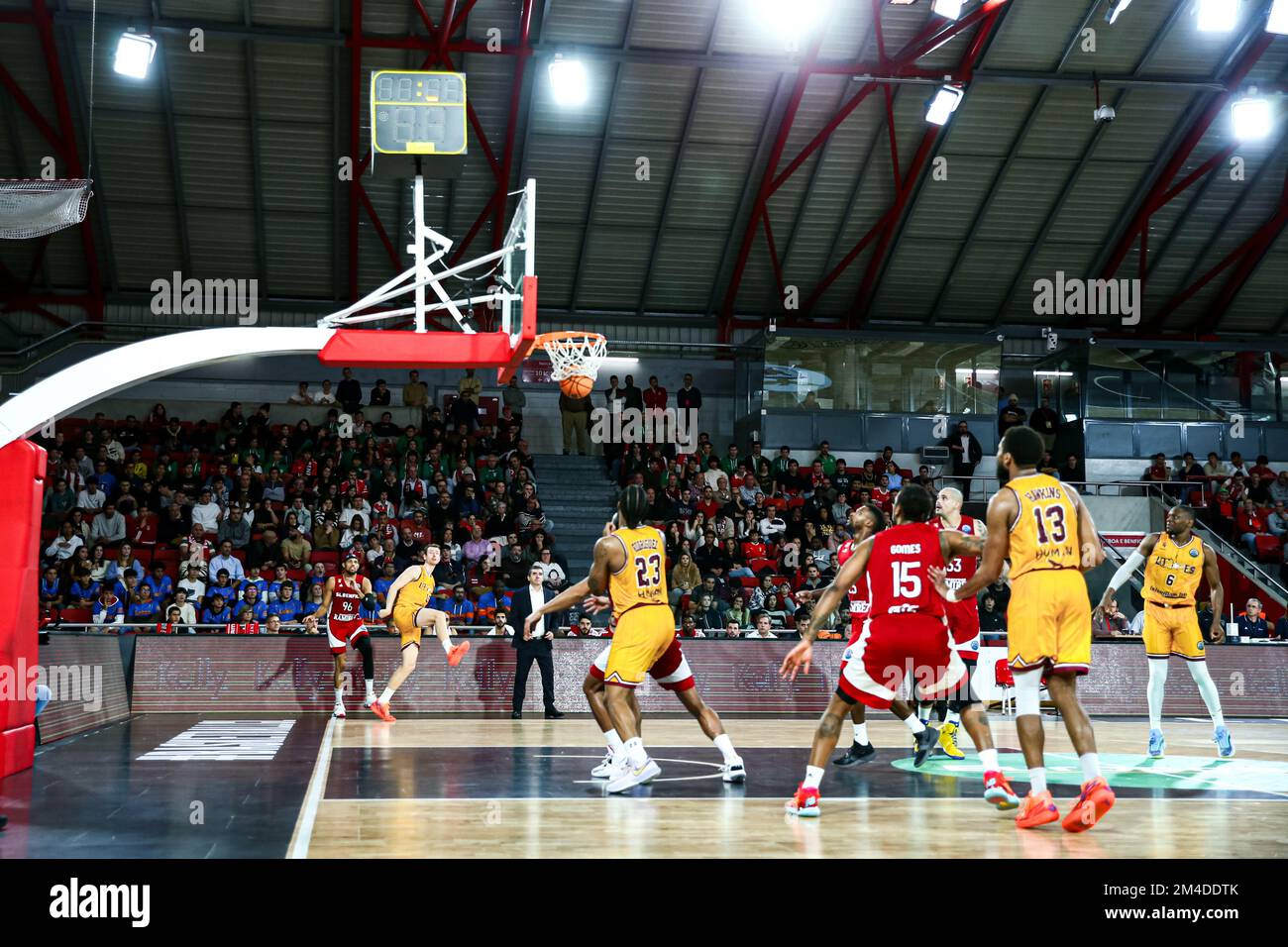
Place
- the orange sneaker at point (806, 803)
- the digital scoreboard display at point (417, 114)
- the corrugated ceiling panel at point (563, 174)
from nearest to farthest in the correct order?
1. the orange sneaker at point (806, 803)
2. the digital scoreboard display at point (417, 114)
3. the corrugated ceiling panel at point (563, 174)

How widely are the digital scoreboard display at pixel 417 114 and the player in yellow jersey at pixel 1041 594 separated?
24.3ft

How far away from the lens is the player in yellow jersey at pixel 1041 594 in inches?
293

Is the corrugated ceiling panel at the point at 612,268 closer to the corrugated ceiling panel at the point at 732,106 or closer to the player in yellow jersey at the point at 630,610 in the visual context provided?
the corrugated ceiling panel at the point at 732,106

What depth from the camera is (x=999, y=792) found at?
8.33 meters

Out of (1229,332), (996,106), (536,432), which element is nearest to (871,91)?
(996,106)

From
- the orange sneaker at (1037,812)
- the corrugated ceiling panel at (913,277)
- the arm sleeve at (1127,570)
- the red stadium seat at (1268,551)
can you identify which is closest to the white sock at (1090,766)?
the orange sneaker at (1037,812)

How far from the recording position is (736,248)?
27875 mm

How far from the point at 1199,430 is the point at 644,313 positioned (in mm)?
14286

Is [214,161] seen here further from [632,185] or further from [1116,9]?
[1116,9]

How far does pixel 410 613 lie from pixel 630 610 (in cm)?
703

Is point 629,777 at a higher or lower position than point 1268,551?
lower

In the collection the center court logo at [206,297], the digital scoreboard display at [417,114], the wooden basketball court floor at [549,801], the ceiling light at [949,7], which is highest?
the ceiling light at [949,7]
